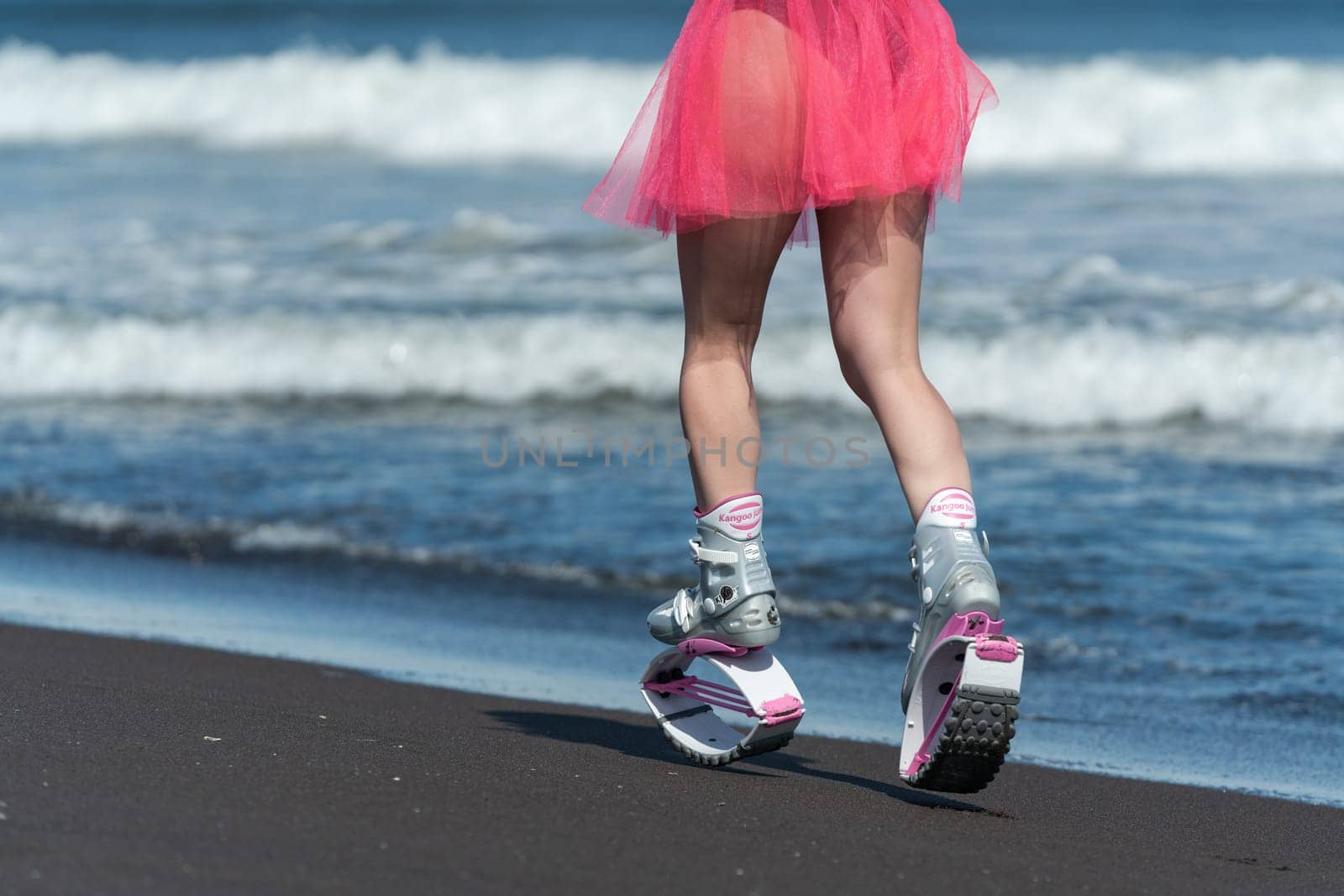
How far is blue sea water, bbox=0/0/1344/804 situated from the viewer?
12.2 ft

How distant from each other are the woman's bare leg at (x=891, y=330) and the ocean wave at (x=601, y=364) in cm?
417

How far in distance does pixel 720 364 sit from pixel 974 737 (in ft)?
2.30

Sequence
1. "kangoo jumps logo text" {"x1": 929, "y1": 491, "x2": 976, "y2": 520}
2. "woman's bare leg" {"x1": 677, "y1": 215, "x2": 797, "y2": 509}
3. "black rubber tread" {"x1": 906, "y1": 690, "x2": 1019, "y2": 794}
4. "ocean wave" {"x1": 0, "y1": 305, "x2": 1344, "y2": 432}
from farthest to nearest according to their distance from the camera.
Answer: "ocean wave" {"x1": 0, "y1": 305, "x2": 1344, "y2": 432}, "woman's bare leg" {"x1": 677, "y1": 215, "x2": 797, "y2": 509}, "kangoo jumps logo text" {"x1": 929, "y1": 491, "x2": 976, "y2": 520}, "black rubber tread" {"x1": 906, "y1": 690, "x2": 1019, "y2": 794}

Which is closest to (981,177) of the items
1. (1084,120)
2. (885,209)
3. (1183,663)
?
(1084,120)

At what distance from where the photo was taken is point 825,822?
204 centimetres

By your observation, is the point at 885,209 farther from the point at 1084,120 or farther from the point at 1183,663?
the point at 1084,120

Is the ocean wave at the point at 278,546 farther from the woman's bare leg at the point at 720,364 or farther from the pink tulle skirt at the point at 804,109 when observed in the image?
the pink tulle skirt at the point at 804,109

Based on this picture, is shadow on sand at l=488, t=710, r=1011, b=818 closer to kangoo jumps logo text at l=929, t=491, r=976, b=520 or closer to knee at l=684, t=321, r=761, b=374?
kangoo jumps logo text at l=929, t=491, r=976, b=520

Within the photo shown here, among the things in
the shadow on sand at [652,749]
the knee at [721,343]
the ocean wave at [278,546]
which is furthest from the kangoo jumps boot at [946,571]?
the ocean wave at [278,546]

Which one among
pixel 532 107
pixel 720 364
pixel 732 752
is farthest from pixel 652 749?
pixel 532 107

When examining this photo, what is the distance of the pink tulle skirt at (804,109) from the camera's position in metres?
2.22

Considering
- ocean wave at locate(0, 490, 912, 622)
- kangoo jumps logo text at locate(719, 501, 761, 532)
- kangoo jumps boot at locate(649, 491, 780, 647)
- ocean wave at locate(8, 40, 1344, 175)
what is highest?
ocean wave at locate(8, 40, 1344, 175)

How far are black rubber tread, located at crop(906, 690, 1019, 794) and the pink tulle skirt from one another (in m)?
0.77

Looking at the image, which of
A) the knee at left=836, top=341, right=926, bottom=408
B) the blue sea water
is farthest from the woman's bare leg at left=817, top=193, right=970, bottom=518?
the blue sea water
